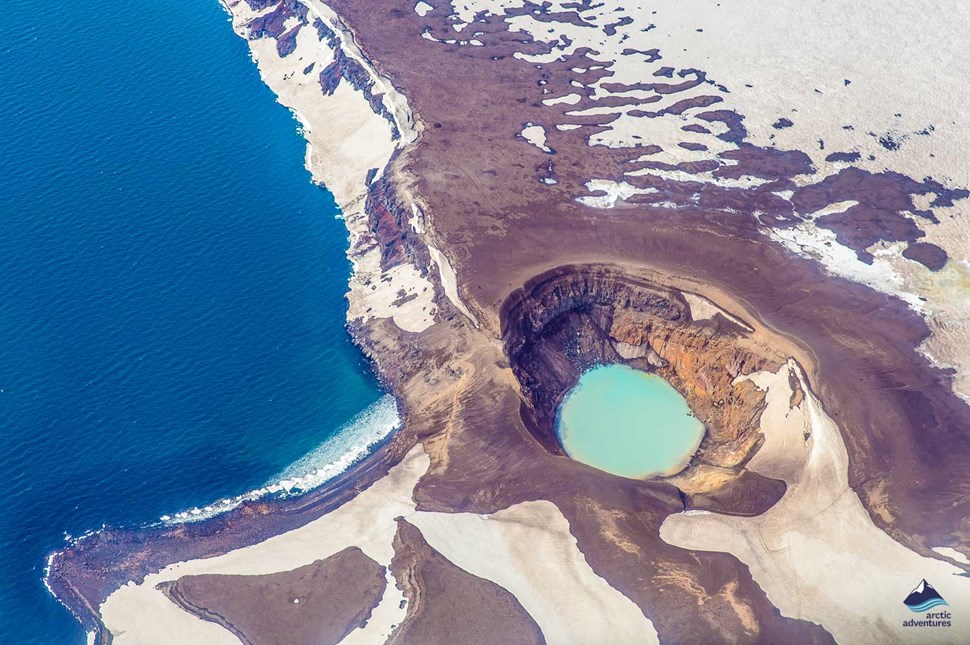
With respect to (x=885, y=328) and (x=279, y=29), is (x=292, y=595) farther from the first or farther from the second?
(x=279, y=29)

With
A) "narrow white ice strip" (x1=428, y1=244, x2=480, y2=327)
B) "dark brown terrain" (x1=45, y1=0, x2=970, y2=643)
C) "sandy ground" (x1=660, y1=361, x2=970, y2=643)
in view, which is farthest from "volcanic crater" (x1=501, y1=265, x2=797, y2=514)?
"sandy ground" (x1=660, y1=361, x2=970, y2=643)

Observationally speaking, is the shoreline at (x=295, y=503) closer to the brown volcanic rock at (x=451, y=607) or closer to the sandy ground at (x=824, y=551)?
the brown volcanic rock at (x=451, y=607)

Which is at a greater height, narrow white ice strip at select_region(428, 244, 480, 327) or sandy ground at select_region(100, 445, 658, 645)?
narrow white ice strip at select_region(428, 244, 480, 327)

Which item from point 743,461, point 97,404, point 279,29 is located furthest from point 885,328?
point 279,29

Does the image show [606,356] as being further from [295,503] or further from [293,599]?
[293,599]

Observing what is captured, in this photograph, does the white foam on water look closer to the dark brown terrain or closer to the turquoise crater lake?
the dark brown terrain
